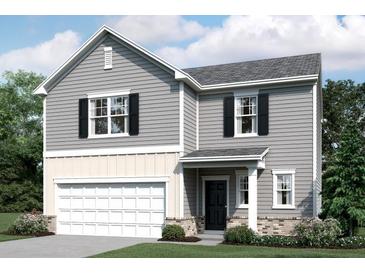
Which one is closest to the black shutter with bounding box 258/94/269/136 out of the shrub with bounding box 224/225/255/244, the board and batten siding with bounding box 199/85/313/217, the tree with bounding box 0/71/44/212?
the board and batten siding with bounding box 199/85/313/217

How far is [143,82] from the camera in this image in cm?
2025

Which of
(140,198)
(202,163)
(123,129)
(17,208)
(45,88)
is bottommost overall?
(17,208)

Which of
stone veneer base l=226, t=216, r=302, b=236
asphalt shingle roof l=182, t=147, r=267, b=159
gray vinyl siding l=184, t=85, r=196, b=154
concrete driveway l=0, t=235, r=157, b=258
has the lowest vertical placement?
concrete driveway l=0, t=235, r=157, b=258

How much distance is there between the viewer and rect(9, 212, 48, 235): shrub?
20.8 m

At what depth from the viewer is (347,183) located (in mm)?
17828

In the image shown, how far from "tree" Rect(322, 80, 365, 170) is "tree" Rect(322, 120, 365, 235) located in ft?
92.1

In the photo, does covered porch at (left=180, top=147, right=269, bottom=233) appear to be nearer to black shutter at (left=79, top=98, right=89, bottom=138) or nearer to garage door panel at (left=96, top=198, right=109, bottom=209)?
garage door panel at (left=96, top=198, right=109, bottom=209)

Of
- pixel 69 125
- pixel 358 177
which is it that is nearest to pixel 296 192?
pixel 358 177

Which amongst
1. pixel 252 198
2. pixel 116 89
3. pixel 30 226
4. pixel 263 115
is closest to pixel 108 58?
pixel 116 89

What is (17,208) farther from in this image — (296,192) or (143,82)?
(296,192)

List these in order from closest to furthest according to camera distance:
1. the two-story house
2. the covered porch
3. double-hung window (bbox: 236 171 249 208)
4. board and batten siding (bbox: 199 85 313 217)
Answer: the covered porch → board and batten siding (bbox: 199 85 313 217) → the two-story house → double-hung window (bbox: 236 171 249 208)

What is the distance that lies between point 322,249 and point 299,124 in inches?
211

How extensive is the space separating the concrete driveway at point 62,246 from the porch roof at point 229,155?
3.46 metres

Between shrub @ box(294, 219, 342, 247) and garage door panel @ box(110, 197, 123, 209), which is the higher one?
garage door panel @ box(110, 197, 123, 209)
